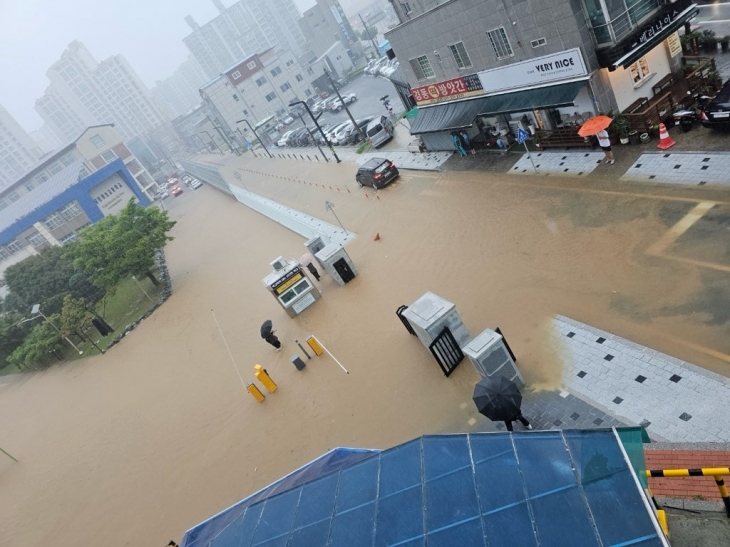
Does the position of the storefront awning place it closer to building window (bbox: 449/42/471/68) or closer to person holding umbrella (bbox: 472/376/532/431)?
building window (bbox: 449/42/471/68)

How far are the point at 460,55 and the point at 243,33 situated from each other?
16955 cm

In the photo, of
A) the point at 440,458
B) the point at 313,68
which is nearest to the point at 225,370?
the point at 440,458

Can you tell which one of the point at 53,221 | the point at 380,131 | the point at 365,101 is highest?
the point at 53,221

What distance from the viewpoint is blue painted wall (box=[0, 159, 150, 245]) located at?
53588 mm

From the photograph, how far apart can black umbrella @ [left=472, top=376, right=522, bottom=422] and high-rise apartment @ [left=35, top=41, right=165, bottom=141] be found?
184m

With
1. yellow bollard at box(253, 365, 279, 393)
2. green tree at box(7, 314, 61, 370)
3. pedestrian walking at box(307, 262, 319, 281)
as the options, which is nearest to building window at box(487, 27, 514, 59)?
pedestrian walking at box(307, 262, 319, 281)

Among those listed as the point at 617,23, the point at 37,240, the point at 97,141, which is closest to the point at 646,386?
the point at 617,23

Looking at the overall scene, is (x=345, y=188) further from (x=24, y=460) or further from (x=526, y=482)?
(x=526, y=482)

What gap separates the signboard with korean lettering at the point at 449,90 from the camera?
847 inches

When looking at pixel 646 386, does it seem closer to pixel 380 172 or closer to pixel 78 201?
pixel 380 172

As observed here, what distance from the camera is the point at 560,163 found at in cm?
1811

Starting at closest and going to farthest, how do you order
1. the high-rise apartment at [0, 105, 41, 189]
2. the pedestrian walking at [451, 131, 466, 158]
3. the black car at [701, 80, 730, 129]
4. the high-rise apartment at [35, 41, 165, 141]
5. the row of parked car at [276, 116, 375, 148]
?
the black car at [701, 80, 730, 129] < the pedestrian walking at [451, 131, 466, 158] < the row of parked car at [276, 116, 375, 148] < the high-rise apartment at [0, 105, 41, 189] < the high-rise apartment at [35, 41, 165, 141]

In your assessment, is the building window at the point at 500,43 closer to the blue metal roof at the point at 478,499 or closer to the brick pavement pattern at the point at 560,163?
the brick pavement pattern at the point at 560,163

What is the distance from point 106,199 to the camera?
198 ft
